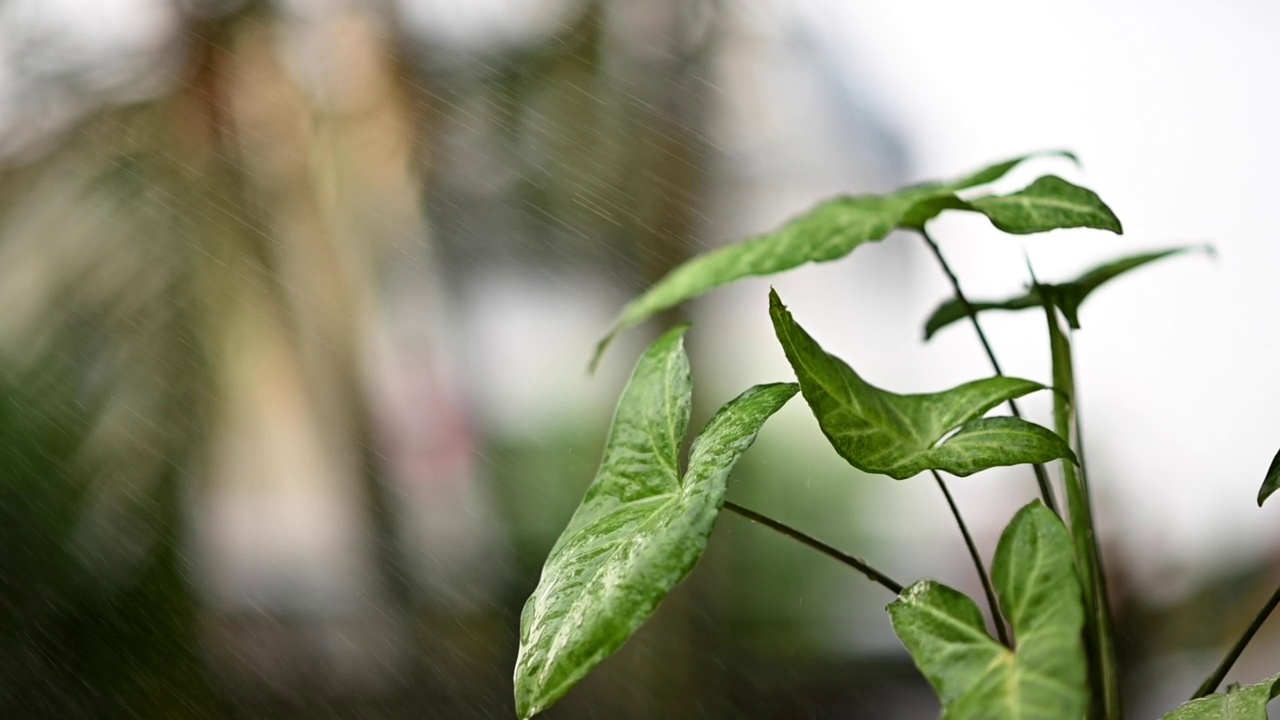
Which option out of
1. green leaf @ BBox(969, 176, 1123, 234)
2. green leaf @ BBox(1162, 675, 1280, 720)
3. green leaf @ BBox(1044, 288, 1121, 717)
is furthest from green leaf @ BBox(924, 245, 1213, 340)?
green leaf @ BBox(1162, 675, 1280, 720)

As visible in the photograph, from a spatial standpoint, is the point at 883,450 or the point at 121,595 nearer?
the point at 883,450

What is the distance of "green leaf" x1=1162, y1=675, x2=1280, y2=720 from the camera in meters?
0.49

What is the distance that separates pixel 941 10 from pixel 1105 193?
1.10 ft

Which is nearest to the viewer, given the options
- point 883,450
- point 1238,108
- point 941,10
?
point 883,450

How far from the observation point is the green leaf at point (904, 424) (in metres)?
0.52

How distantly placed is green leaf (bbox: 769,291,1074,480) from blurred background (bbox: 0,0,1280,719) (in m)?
0.85

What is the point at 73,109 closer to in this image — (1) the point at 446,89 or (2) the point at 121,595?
(1) the point at 446,89

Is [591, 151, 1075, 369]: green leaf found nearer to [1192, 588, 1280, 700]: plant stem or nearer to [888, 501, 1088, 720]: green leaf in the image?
[888, 501, 1088, 720]: green leaf

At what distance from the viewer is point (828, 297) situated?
144cm

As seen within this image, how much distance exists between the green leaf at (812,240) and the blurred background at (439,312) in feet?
3.09

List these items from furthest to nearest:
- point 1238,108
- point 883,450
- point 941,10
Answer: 1. point 941,10
2. point 1238,108
3. point 883,450

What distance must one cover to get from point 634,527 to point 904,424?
15cm

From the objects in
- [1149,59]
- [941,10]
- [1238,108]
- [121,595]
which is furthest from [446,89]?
[1238,108]

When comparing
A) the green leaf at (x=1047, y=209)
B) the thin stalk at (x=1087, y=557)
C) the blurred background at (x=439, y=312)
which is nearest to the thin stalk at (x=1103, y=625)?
the thin stalk at (x=1087, y=557)
